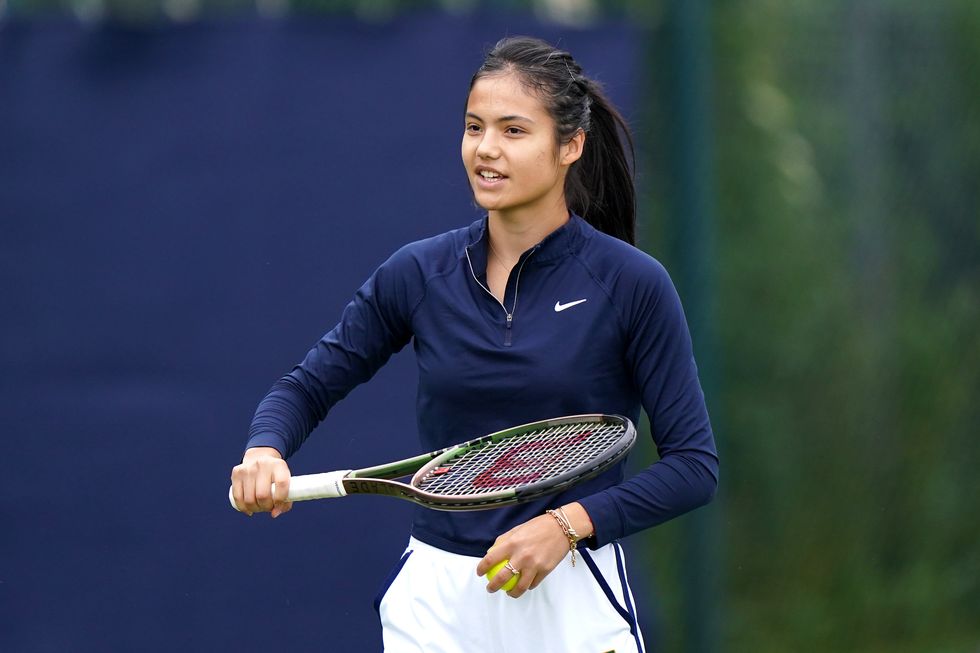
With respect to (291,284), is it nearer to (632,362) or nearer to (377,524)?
(377,524)

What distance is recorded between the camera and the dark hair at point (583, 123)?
2.88 m

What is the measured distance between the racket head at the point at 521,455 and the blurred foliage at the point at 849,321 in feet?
7.02

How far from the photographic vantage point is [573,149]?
9.70 feet

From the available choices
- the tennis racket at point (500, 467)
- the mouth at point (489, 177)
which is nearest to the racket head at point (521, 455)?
the tennis racket at point (500, 467)

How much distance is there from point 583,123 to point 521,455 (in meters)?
0.71

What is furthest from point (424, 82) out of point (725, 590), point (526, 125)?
point (725, 590)

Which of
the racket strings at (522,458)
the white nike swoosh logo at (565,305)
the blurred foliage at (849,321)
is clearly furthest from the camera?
the blurred foliage at (849,321)

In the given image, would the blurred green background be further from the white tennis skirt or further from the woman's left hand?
the woman's left hand

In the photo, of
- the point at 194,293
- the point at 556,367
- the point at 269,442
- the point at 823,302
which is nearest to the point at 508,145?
the point at 556,367

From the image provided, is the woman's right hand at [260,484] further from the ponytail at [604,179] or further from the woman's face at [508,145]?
the ponytail at [604,179]

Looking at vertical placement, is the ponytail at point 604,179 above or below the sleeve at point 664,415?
above

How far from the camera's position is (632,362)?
2.81 m

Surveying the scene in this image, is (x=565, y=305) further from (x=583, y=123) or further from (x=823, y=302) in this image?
(x=823, y=302)

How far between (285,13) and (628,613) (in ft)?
7.44
